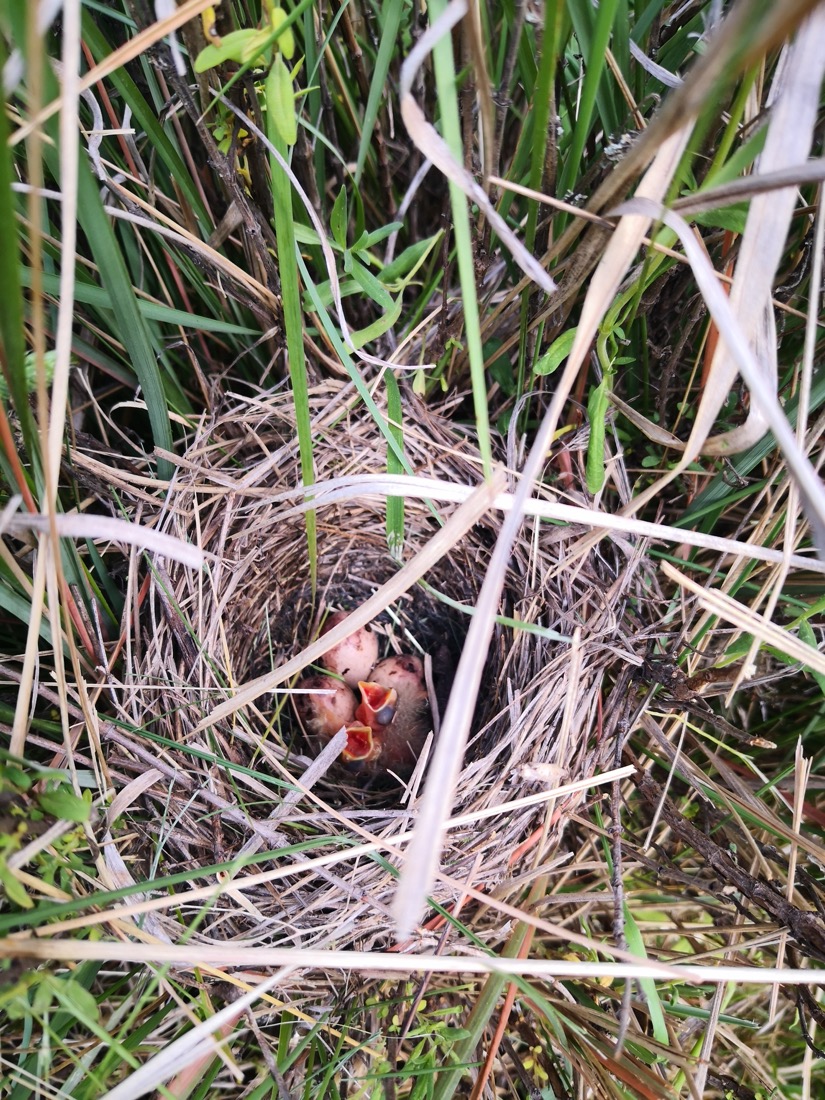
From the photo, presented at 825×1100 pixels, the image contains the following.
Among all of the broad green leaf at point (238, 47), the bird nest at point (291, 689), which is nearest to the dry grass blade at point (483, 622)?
the bird nest at point (291, 689)

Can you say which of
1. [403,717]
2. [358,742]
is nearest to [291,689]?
[358,742]

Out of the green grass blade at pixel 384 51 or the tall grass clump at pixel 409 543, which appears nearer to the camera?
the tall grass clump at pixel 409 543

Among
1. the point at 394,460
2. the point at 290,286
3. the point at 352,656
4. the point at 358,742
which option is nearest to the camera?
the point at 290,286

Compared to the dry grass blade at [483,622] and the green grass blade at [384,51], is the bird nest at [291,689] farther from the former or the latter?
the green grass blade at [384,51]

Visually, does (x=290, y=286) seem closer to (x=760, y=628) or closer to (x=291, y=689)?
(x=291, y=689)

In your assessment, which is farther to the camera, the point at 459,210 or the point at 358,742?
the point at 358,742

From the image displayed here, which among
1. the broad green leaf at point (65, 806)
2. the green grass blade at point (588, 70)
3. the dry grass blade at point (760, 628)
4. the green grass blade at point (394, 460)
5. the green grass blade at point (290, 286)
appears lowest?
the dry grass blade at point (760, 628)
